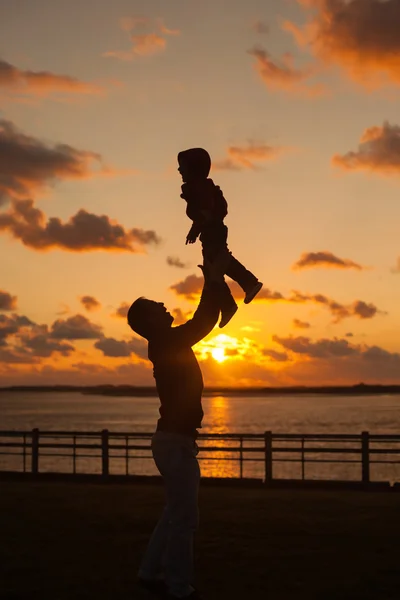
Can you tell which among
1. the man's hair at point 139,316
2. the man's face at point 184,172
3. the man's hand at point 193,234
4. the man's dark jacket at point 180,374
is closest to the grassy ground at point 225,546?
the man's dark jacket at point 180,374

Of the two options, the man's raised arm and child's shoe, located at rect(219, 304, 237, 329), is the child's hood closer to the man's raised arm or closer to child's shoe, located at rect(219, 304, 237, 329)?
the man's raised arm

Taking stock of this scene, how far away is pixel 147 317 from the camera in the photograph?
631 cm

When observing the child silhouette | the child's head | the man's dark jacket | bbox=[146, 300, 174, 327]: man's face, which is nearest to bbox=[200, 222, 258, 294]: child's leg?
the child silhouette

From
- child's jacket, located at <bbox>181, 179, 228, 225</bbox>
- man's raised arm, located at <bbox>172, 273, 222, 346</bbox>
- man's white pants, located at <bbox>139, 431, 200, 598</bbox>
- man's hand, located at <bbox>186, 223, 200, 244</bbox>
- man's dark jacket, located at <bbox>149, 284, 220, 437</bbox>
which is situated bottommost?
man's white pants, located at <bbox>139, 431, 200, 598</bbox>

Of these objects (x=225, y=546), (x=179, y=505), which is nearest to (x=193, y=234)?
(x=179, y=505)

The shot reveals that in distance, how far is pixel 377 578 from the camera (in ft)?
24.0

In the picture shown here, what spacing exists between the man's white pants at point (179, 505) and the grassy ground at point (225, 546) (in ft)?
2.55

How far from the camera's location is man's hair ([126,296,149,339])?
6324 mm

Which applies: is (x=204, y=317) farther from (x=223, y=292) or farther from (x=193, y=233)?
(x=193, y=233)

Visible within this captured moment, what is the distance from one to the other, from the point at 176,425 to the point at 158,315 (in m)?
0.82

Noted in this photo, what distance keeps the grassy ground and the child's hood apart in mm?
3265

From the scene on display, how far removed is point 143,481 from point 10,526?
7.76m

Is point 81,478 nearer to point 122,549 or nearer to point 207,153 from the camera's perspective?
point 122,549

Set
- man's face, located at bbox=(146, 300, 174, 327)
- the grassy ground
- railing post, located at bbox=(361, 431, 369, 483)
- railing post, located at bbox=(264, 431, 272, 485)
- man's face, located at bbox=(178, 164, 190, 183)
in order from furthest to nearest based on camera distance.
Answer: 1. railing post, located at bbox=(264, 431, 272, 485)
2. railing post, located at bbox=(361, 431, 369, 483)
3. the grassy ground
4. man's face, located at bbox=(146, 300, 174, 327)
5. man's face, located at bbox=(178, 164, 190, 183)
